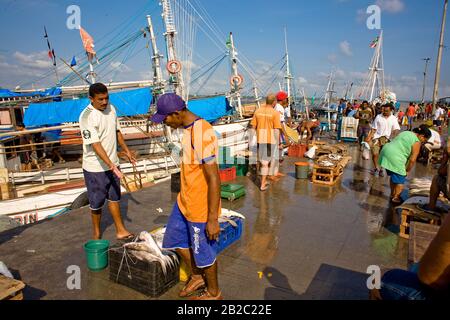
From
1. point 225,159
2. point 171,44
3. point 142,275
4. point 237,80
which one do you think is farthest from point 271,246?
point 237,80

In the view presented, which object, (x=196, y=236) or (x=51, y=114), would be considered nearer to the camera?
(x=196, y=236)

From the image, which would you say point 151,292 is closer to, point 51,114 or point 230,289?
point 230,289

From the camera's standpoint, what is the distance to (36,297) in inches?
123

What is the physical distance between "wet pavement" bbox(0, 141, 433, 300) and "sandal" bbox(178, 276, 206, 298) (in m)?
0.10

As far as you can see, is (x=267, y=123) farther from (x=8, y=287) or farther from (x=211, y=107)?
(x=211, y=107)

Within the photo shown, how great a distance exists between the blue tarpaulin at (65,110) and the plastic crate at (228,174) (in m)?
11.4

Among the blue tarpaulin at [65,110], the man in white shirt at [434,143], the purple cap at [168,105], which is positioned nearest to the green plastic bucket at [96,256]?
the purple cap at [168,105]

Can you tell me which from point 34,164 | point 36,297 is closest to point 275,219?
point 36,297

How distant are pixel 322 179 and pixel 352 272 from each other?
4376 millimetres

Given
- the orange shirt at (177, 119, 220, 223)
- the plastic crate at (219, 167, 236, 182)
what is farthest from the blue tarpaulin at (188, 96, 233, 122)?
the orange shirt at (177, 119, 220, 223)

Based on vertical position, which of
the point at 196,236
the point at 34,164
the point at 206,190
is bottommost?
the point at 34,164
